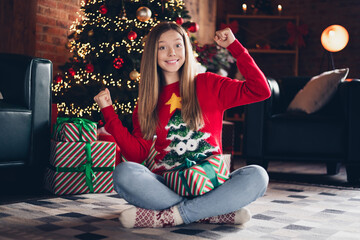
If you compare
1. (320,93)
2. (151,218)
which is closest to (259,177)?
(151,218)

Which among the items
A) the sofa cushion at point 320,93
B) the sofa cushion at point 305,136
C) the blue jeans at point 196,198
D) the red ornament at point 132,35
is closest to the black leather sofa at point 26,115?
the blue jeans at point 196,198

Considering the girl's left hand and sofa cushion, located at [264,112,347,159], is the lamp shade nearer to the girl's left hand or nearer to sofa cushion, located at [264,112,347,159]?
sofa cushion, located at [264,112,347,159]

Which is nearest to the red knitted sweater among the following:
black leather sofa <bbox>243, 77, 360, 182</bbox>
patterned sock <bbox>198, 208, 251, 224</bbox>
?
patterned sock <bbox>198, 208, 251, 224</bbox>

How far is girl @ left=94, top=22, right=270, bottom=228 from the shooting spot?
5.00 feet

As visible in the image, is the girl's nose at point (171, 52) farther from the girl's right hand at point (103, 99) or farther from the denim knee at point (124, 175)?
the denim knee at point (124, 175)

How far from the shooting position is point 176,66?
1662mm

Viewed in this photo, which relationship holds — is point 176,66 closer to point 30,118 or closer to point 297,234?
point 297,234

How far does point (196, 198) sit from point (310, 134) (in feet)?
5.39

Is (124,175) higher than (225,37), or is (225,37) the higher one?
(225,37)

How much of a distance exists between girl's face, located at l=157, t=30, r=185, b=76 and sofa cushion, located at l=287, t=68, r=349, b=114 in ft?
5.44

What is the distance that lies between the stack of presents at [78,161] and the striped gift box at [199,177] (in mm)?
852

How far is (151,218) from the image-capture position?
1534mm

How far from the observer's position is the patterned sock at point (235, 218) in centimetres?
159

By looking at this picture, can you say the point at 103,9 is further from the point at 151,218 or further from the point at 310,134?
the point at 151,218
